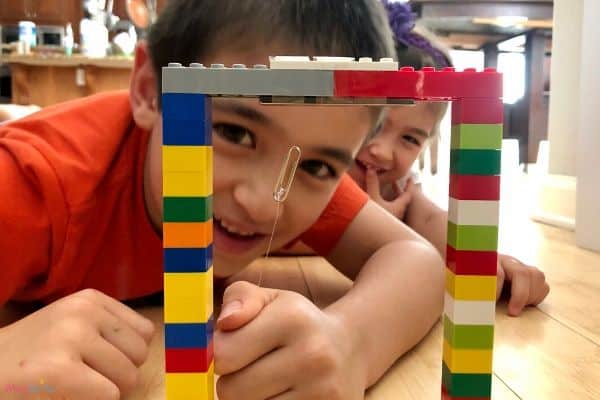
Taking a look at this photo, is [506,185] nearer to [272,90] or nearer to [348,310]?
[348,310]

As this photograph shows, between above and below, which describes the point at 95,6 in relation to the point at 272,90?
above

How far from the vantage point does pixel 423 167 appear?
354 centimetres

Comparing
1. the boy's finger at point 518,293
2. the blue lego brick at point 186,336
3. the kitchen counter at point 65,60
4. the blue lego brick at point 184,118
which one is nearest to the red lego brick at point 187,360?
the blue lego brick at point 186,336

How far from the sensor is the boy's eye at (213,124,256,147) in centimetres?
56

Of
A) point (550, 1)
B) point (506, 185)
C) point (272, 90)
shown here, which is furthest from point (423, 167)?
point (272, 90)

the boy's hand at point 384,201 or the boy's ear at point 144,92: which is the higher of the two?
the boy's ear at point 144,92

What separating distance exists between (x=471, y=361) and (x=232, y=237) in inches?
13.9

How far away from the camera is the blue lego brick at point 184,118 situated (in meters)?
0.32

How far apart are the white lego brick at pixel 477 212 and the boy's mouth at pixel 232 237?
1.05 ft

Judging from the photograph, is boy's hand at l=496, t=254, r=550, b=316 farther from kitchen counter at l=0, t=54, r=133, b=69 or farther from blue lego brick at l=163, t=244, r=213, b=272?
kitchen counter at l=0, t=54, r=133, b=69

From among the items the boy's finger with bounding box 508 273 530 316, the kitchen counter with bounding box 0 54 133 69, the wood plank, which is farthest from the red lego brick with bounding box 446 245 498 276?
the kitchen counter with bounding box 0 54 133 69

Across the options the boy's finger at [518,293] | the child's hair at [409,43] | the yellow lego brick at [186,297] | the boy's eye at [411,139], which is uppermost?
the child's hair at [409,43]

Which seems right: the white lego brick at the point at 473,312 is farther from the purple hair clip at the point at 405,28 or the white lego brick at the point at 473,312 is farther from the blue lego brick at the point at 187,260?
the purple hair clip at the point at 405,28

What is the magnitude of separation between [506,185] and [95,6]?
204 centimetres
